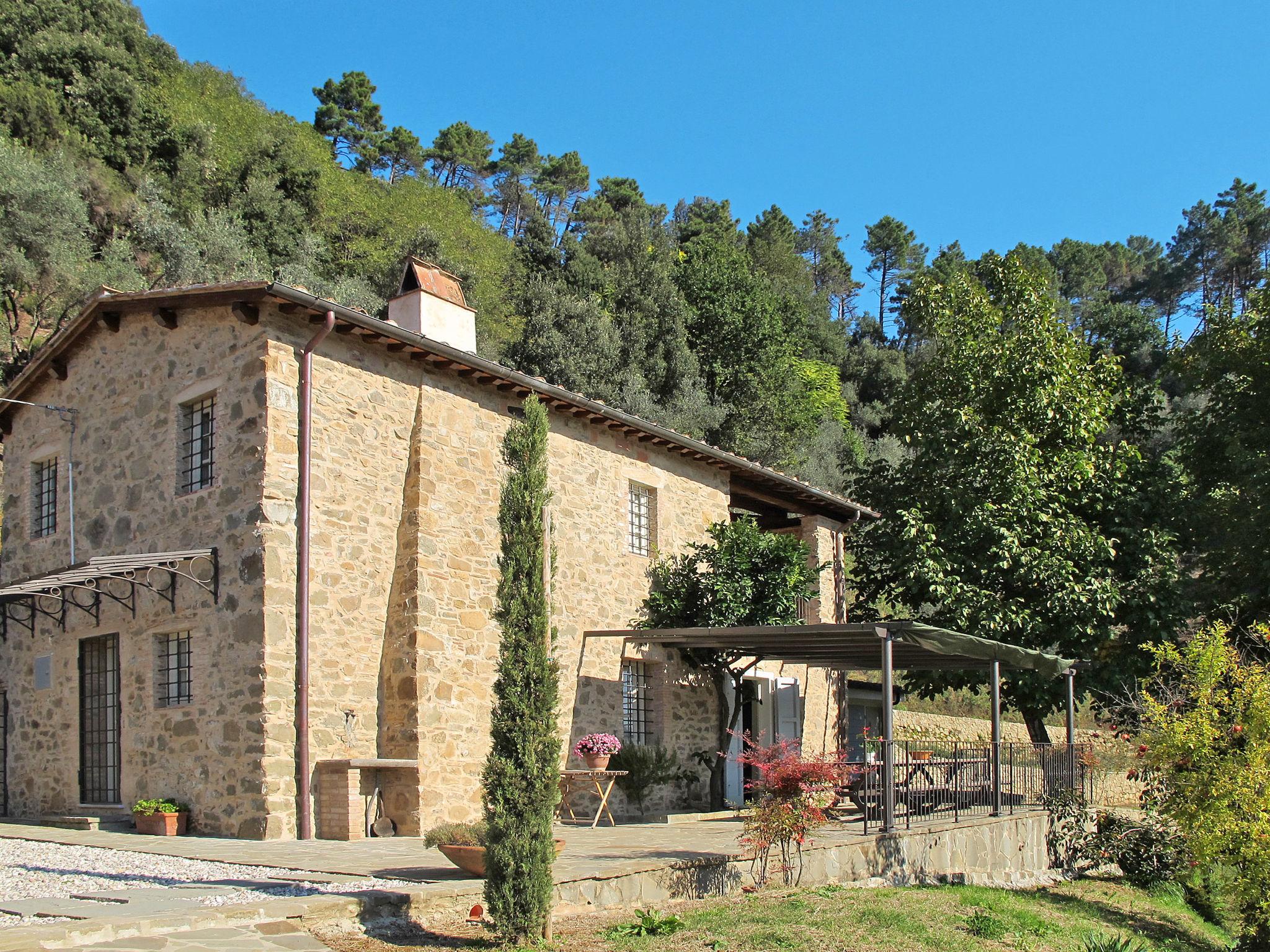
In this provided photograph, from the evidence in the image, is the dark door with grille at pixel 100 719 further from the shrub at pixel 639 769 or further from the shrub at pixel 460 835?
the shrub at pixel 460 835

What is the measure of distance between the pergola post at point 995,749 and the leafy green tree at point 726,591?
290 centimetres

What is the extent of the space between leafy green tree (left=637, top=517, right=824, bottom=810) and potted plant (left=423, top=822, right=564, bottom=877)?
7.77 meters

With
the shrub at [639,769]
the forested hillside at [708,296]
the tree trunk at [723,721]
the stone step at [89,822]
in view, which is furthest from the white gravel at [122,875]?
the forested hillside at [708,296]

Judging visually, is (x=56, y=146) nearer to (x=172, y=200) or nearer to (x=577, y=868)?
(x=172, y=200)

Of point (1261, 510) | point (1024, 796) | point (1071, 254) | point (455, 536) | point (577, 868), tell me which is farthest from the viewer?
point (1071, 254)

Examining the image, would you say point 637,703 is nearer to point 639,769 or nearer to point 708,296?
point 639,769

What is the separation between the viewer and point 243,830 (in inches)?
462

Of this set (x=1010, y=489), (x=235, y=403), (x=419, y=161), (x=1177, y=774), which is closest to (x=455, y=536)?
(x=235, y=403)

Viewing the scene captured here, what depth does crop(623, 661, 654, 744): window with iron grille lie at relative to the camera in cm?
1625

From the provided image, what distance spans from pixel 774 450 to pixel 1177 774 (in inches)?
1056

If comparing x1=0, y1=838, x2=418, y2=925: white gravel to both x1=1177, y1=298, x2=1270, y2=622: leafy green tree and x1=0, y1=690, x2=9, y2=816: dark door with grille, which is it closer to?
x1=0, y1=690, x2=9, y2=816: dark door with grille

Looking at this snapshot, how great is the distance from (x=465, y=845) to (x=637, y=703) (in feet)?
27.2

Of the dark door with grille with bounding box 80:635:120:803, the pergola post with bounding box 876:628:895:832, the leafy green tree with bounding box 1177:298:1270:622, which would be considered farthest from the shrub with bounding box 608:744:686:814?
the leafy green tree with bounding box 1177:298:1270:622

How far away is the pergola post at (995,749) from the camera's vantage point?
14.3 metres
